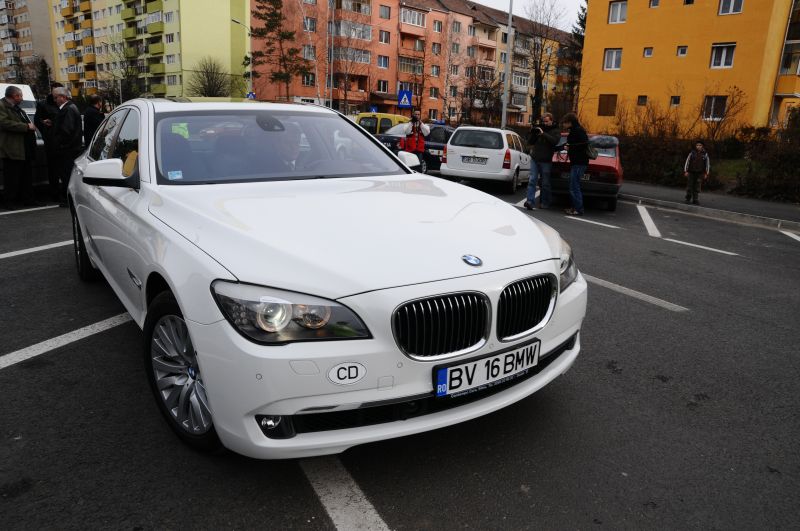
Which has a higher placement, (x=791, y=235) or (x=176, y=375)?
(x=176, y=375)

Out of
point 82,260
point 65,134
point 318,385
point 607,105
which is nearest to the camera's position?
point 318,385

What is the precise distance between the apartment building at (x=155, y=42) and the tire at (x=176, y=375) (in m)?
72.6

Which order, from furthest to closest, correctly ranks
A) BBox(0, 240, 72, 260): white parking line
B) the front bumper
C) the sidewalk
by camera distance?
the sidewalk
BBox(0, 240, 72, 260): white parking line
the front bumper

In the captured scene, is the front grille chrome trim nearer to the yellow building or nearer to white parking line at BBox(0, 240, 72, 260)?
white parking line at BBox(0, 240, 72, 260)

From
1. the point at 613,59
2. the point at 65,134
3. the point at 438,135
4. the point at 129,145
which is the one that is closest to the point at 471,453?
the point at 129,145

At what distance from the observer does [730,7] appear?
1342 inches

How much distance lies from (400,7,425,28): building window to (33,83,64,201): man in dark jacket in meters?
67.0

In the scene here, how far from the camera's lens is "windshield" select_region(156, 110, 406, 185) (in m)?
3.44

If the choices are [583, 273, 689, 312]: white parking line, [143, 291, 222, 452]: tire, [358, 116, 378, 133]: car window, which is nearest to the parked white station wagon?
[358, 116, 378, 133]: car window

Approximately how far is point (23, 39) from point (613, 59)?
369 feet

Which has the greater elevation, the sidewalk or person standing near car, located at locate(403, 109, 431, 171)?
person standing near car, located at locate(403, 109, 431, 171)

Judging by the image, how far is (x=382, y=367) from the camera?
221 centimetres

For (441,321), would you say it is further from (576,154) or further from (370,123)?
(370,123)

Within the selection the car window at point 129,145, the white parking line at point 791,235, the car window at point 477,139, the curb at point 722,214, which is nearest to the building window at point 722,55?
the curb at point 722,214
